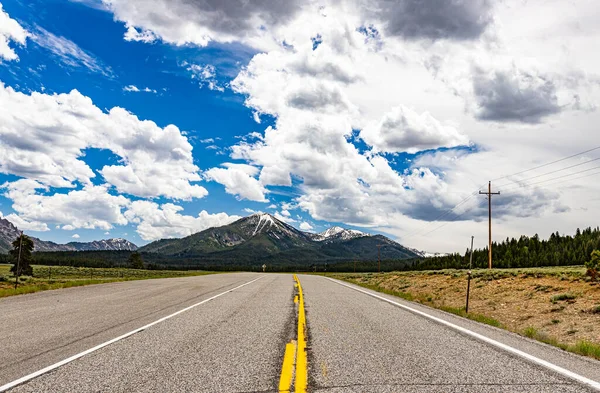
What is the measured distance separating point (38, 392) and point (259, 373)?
254cm

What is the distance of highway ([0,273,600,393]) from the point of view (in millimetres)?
4852

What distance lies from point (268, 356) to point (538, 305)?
14.8 metres

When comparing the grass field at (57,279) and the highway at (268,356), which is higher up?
the highway at (268,356)

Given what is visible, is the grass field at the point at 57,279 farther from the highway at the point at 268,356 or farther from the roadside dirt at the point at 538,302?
the roadside dirt at the point at 538,302

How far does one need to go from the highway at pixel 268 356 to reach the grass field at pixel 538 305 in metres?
2.36

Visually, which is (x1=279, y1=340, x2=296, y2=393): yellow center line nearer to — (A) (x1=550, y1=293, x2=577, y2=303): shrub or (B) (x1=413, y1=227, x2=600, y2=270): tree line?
(A) (x1=550, y1=293, x2=577, y2=303): shrub

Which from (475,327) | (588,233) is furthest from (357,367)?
(588,233)

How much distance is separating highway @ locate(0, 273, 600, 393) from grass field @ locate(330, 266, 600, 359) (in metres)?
2.36

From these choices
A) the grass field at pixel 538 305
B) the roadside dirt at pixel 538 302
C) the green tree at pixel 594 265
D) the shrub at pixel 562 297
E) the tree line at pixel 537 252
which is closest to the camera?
the grass field at pixel 538 305

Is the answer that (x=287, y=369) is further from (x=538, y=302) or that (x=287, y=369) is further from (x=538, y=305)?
(x=538, y=302)

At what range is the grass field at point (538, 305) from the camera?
11266 millimetres

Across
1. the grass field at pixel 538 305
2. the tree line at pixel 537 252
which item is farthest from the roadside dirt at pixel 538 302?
the tree line at pixel 537 252

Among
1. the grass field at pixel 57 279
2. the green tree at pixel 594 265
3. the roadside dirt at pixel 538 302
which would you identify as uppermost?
the green tree at pixel 594 265

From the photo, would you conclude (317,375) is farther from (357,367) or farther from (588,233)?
(588,233)
